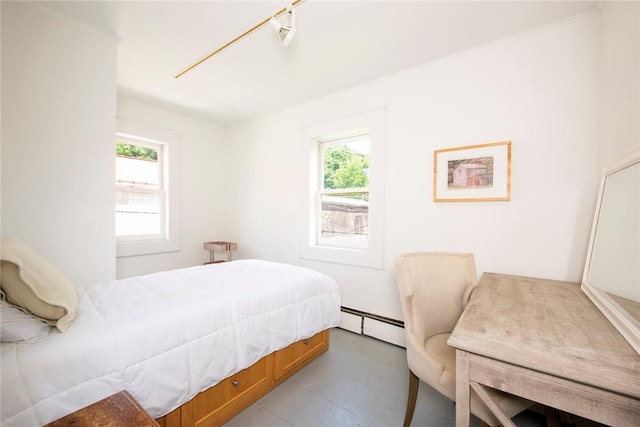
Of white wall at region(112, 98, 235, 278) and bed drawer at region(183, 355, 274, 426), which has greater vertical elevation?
white wall at region(112, 98, 235, 278)

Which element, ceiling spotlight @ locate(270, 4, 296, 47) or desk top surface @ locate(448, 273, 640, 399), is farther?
ceiling spotlight @ locate(270, 4, 296, 47)

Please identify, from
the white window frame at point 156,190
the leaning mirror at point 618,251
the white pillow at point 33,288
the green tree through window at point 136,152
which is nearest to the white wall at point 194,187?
the white window frame at point 156,190

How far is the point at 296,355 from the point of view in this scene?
201 centimetres

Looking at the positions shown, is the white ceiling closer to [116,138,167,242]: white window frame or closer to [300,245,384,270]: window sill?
[116,138,167,242]: white window frame

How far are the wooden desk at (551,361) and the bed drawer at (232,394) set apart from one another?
1215mm

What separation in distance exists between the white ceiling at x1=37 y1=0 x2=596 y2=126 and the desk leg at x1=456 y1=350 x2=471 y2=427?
6.57 ft

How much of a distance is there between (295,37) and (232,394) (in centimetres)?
249

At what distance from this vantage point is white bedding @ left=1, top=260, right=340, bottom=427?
0.92 meters

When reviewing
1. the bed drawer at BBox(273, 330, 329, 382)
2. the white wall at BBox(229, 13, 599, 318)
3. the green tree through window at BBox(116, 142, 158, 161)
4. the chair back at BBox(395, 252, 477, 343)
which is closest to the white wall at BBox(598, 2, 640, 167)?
the white wall at BBox(229, 13, 599, 318)

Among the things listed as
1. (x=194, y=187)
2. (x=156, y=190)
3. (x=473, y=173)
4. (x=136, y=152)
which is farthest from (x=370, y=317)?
(x=136, y=152)

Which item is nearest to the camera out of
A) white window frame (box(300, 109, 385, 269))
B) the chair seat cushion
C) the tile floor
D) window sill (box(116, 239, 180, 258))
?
the chair seat cushion

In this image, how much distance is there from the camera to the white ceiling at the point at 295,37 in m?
1.71

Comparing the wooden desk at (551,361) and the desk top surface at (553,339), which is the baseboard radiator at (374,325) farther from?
the wooden desk at (551,361)

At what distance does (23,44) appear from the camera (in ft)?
5.57
